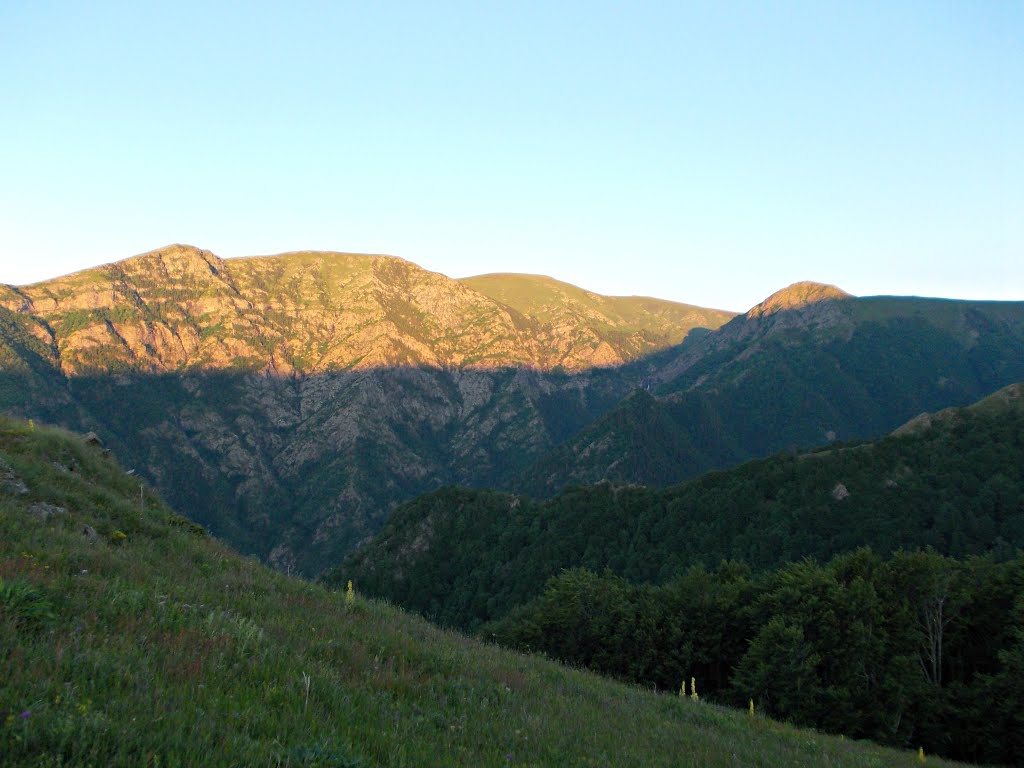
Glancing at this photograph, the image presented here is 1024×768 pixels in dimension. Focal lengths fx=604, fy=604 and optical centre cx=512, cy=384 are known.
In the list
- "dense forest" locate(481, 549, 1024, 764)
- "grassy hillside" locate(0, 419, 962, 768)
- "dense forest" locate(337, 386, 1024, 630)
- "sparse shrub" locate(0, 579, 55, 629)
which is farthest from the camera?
"dense forest" locate(337, 386, 1024, 630)

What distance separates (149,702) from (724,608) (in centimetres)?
5077

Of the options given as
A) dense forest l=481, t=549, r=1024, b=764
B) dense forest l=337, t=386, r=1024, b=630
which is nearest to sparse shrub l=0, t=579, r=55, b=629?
dense forest l=481, t=549, r=1024, b=764

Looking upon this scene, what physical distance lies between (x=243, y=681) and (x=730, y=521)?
137 m

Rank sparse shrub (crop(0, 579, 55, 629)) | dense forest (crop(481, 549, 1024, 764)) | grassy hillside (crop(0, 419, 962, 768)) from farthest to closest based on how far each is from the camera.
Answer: dense forest (crop(481, 549, 1024, 764)) → sparse shrub (crop(0, 579, 55, 629)) → grassy hillside (crop(0, 419, 962, 768))

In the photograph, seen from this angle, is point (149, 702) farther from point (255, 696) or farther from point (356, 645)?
point (356, 645)

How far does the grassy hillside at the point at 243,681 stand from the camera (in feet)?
15.4

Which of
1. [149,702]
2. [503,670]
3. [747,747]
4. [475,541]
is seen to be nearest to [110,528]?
[503,670]

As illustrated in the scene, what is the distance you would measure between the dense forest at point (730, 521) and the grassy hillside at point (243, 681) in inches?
3330

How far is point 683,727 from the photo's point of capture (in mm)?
11617

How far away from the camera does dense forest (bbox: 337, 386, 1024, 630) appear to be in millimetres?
109062

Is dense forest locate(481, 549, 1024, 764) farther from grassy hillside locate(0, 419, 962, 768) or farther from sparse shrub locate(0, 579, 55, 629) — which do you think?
sparse shrub locate(0, 579, 55, 629)

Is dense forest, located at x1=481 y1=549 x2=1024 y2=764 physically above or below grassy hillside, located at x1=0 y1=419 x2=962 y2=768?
below

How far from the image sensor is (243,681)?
249 inches

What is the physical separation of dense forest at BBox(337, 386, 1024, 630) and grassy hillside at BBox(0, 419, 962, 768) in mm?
84588
